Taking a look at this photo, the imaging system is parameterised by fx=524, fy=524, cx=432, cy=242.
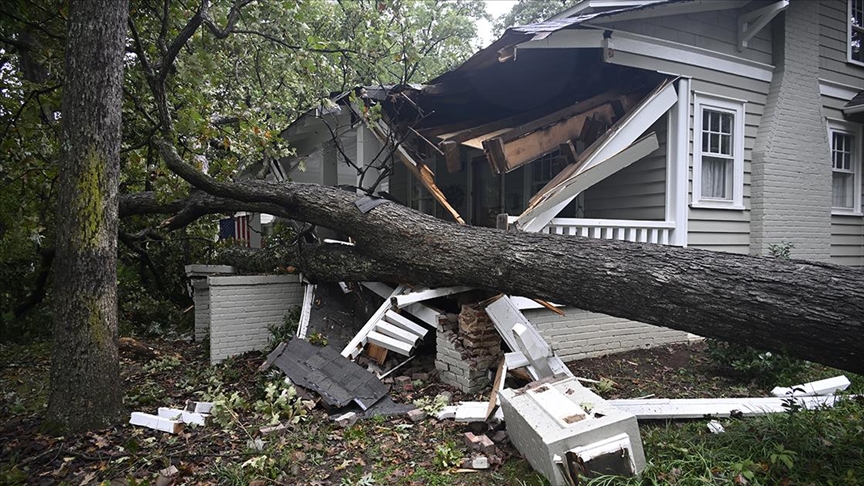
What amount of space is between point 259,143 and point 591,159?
14.4 ft

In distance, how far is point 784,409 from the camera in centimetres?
440

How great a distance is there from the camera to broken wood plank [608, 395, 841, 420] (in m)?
4.35

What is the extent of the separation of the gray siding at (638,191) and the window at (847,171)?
15.6 ft

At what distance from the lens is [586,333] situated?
21.6ft

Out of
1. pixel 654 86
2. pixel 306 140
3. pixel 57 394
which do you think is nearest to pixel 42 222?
pixel 57 394

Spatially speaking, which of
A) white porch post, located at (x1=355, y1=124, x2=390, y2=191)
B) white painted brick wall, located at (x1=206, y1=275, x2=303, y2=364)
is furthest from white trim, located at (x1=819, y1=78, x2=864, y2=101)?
white painted brick wall, located at (x1=206, y1=275, x2=303, y2=364)

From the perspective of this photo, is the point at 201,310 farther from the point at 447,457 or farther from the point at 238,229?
the point at 238,229

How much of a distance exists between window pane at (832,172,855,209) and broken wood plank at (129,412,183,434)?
11.3m

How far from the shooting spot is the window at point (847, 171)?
9.75 meters

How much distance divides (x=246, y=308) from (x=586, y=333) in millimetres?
4511

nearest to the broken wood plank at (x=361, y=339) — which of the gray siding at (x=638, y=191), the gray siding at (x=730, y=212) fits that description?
the gray siding at (x=638, y=191)

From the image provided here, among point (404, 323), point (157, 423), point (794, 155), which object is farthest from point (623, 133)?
point (157, 423)

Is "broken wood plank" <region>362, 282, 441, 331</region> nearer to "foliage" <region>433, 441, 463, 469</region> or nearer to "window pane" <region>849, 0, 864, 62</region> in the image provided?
"foliage" <region>433, 441, 463, 469</region>

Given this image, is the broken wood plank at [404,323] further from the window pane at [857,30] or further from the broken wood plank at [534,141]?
the window pane at [857,30]
